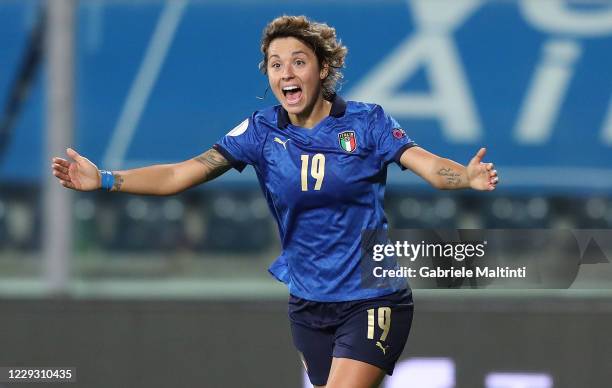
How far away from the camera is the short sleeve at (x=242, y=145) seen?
4.64 m

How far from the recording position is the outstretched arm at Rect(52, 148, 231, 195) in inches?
177

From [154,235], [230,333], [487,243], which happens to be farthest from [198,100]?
Result: [487,243]

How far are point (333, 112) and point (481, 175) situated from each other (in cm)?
68

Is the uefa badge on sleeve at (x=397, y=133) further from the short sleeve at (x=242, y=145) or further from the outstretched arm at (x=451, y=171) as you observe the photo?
the short sleeve at (x=242, y=145)

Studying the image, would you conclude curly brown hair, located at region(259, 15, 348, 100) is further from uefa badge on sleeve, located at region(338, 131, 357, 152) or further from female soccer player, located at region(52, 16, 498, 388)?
uefa badge on sleeve, located at region(338, 131, 357, 152)

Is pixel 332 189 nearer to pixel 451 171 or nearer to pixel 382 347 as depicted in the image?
pixel 451 171

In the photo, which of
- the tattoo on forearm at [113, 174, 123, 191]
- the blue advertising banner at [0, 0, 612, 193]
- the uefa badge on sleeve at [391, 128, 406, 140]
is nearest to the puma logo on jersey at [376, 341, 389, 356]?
the uefa badge on sleeve at [391, 128, 406, 140]

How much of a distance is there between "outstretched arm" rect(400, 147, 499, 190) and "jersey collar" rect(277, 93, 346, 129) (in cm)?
30

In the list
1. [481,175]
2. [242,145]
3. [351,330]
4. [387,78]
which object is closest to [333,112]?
[242,145]

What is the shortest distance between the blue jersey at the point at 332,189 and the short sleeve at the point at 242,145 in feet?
0.22

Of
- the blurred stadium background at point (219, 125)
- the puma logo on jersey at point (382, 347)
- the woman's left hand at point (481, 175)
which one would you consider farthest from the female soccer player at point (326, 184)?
the blurred stadium background at point (219, 125)

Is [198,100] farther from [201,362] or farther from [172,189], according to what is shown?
[172,189]

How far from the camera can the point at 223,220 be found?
7.47 meters

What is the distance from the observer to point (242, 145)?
15.4ft
